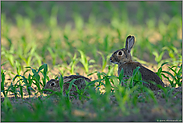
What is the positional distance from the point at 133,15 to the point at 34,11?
4.05 metres

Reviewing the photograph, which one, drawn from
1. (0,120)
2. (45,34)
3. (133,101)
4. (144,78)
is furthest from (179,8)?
(0,120)

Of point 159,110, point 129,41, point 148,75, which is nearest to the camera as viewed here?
point 159,110

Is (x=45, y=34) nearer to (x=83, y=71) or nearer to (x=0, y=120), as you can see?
(x=83, y=71)

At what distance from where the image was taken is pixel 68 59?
6.45m

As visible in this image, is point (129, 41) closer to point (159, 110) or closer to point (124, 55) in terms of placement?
point (124, 55)

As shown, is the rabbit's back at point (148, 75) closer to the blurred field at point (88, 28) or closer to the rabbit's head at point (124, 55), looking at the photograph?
the rabbit's head at point (124, 55)

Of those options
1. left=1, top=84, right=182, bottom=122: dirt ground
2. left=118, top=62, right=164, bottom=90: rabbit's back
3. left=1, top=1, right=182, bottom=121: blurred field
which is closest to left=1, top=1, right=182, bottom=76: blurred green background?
left=1, top=1, right=182, bottom=121: blurred field

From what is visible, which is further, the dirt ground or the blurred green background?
the blurred green background

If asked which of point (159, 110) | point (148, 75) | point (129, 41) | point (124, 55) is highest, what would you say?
point (129, 41)

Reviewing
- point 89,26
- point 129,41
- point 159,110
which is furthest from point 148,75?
point 89,26

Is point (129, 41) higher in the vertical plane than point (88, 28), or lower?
lower

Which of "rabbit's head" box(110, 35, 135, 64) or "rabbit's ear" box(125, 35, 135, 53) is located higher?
"rabbit's ear" box(125, 35, 135, 53)

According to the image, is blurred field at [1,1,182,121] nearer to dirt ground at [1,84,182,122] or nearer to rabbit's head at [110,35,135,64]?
rabbit's head at [110,35,135,64]

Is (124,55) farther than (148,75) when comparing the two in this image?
Yes
